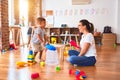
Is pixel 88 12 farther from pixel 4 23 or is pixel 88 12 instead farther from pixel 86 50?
pixel 86 50

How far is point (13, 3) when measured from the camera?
734cm

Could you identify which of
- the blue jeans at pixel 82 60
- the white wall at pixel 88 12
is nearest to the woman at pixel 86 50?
the blue jeans at pixel 82 60

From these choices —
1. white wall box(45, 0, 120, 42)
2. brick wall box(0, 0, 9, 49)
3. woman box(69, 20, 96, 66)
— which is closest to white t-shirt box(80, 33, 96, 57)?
woman box(69, 20, 96, 66)

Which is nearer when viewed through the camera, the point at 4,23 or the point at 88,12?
the point at 4,23

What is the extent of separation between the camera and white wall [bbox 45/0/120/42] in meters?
7.88

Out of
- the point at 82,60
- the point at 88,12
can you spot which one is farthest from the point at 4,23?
the point at 88,12

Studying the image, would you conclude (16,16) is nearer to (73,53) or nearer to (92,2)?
(92,2)

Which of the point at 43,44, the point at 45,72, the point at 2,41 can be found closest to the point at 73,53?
the point at 43,44

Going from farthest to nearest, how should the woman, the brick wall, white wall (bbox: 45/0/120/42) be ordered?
white wall (bbox: 45/0/120/42) < the brick wall < the woman

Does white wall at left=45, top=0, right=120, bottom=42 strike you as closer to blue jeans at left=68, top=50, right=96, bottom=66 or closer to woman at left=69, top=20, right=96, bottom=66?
woman at left=69, top=20, right=96, bottom=66

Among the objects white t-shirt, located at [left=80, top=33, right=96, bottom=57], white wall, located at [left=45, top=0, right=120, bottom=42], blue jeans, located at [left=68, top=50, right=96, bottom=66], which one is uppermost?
white wall, located at [left=45, top=0, right=120, bottom=42]

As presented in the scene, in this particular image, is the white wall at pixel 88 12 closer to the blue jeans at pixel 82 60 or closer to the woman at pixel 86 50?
the woman at pixel 86 50

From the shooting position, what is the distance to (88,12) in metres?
8.04

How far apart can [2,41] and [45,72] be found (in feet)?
9.02
